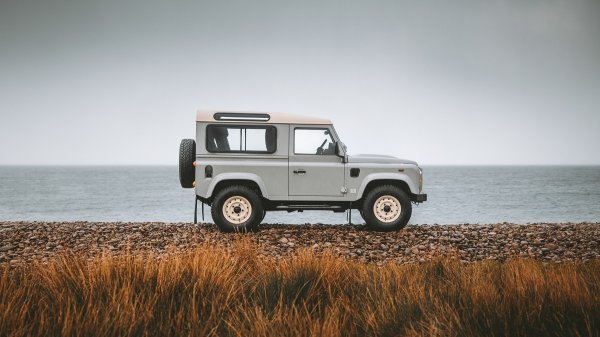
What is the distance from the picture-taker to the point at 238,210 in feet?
32.2

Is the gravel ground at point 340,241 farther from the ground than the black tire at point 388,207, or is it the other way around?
the black tire at point 388,207

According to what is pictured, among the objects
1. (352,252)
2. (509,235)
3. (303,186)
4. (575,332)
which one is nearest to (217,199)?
(303,186)

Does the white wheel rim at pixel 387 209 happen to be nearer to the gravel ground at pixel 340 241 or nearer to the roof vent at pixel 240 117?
the gravel ground at pixel 340 241

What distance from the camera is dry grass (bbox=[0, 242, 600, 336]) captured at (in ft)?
11.2

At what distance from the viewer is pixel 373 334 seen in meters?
3.65

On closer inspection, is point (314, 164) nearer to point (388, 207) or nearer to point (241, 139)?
point (241, 139)

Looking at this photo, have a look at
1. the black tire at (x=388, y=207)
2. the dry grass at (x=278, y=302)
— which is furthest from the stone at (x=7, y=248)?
the black tire at (x=388, y=207)

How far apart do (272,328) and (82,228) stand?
9.09 metres

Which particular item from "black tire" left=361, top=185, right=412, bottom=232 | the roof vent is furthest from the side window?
"black tire" left=361, top=185, right=412, bottom=232

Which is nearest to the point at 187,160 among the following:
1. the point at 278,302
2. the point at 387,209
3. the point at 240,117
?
the point at 240,117

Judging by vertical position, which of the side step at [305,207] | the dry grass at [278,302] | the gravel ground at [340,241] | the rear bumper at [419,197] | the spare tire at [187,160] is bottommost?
the gravel ground at [340,241]

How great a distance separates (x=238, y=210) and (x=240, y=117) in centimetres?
195

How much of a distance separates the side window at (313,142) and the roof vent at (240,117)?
0.76m

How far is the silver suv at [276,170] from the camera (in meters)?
9.68
